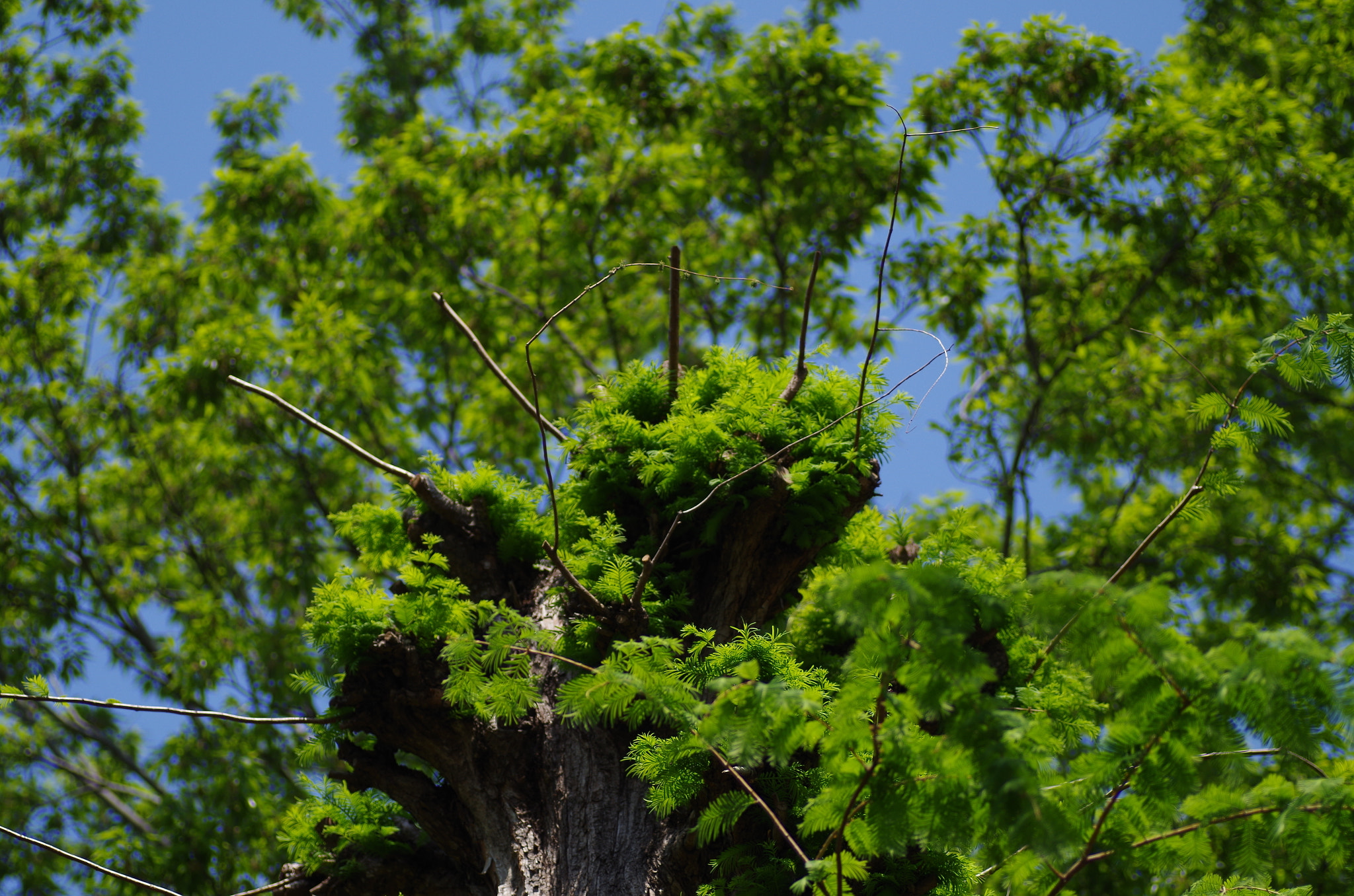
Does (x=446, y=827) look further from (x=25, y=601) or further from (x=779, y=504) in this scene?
(x=25, y=601)

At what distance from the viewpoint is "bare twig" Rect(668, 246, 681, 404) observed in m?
3.51

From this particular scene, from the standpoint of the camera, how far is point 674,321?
4016 millimetres

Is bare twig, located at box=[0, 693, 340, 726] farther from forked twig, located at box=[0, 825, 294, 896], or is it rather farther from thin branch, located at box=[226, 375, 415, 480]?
thin branch, located at box=[226, 375, 415, 480]

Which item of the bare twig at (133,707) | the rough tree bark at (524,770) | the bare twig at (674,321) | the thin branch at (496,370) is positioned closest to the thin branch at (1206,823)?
the rough tree bark at (524,770)

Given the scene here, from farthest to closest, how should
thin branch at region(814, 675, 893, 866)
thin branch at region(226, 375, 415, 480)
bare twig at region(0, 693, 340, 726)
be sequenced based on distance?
thin branch at region(226, 375, 415, 480) < bare twig at region(0, 693, 340, 726) < thin branch at region(814, 675, 893, 866)

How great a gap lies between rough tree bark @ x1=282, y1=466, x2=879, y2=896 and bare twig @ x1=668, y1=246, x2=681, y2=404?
0.75 m

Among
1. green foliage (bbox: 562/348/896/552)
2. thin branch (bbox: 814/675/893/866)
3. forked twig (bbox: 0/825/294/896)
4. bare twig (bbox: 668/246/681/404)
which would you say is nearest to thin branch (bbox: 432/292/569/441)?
green foliage (bbox: 562/348/896/552)

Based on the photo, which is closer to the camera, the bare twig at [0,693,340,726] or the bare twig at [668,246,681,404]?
the bare twig at [0,693,340,726]

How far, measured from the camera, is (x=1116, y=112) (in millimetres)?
7855

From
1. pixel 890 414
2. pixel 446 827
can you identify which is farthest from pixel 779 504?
pixel 446 827

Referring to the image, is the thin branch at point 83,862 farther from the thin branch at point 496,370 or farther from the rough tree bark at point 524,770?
the thin branch at point 496,370

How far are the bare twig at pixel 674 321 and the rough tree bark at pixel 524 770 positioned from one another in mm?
747

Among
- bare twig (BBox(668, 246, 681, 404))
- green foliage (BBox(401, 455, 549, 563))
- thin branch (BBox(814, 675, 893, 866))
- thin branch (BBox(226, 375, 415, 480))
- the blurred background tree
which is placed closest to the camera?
thin branch (BBox(814, 675, 893, 866))

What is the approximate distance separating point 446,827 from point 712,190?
621 cm
